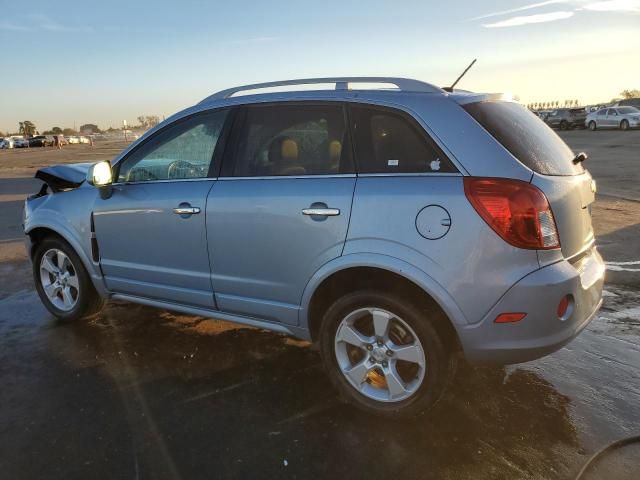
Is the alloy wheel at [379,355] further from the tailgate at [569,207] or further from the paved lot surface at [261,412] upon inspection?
the tailgate at [569,207]

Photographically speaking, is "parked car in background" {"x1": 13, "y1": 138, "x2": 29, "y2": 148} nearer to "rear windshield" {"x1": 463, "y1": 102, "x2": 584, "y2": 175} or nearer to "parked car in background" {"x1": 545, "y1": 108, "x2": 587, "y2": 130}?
"parked car in background" {"x1": 545, "y1": 108, "x2": 587, "y2": 130}

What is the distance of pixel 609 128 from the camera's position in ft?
119

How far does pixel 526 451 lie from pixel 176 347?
8.61 ft

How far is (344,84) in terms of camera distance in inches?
130

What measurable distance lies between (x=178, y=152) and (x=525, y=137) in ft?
7.92

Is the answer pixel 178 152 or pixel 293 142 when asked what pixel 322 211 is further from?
pixel 178 152

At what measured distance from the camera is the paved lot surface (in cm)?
267

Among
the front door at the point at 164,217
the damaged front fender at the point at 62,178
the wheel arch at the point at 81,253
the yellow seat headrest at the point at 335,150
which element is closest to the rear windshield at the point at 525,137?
the yellow seat headrest at the point at 335,150

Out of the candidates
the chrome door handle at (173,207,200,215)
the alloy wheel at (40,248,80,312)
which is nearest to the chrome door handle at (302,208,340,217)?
the chrome door handle at (173,207,200,215)

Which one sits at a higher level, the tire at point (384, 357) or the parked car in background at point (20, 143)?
the parked car in background at point (20, 143)

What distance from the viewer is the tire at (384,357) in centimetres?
287

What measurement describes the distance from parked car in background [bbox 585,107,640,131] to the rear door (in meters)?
36.6

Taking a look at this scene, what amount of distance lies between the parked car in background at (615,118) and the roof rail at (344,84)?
36.4 metres

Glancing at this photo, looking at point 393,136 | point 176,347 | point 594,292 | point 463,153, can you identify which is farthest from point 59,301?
point 594,292
